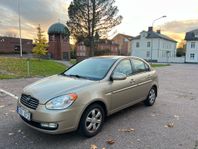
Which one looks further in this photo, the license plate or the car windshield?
the car windshield

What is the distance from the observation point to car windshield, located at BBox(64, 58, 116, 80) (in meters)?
4.39

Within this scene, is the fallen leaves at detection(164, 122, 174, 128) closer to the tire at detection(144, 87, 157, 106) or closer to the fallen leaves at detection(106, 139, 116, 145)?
the tire at detection(144, 87, 157, 106)

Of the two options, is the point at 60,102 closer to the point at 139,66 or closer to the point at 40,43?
the point at 139,66

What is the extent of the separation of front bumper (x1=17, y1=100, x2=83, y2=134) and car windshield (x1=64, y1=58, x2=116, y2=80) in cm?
112

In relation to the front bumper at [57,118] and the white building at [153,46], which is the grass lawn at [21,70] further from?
the white building at [153,46]

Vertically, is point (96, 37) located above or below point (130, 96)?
above

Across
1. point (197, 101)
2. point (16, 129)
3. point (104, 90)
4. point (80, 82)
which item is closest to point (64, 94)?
point (80, 82)

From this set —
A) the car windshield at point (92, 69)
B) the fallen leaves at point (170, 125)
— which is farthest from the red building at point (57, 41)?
the fallen leaves at point (170, 125)

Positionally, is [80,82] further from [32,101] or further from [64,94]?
[32,101]

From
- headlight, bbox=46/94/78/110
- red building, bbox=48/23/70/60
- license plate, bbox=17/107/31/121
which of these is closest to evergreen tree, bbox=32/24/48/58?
red building, bbox=48/23/70/60

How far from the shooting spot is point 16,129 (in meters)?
4.08

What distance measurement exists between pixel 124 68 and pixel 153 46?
5260cm

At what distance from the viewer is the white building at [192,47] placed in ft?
171

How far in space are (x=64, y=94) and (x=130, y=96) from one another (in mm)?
2112
